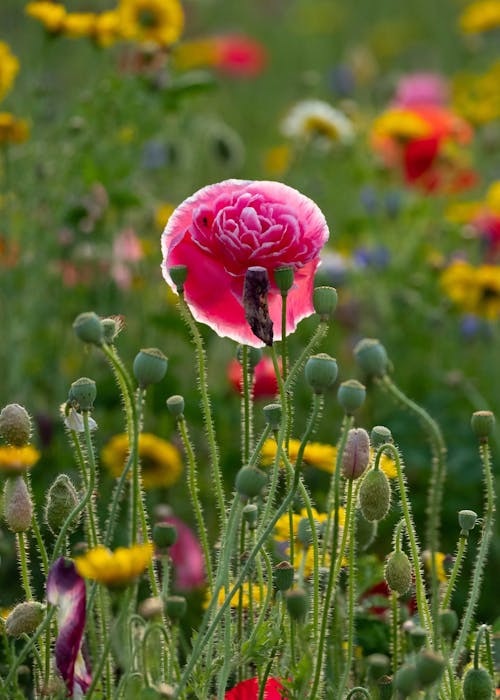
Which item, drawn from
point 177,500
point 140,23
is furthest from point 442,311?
point 140,23

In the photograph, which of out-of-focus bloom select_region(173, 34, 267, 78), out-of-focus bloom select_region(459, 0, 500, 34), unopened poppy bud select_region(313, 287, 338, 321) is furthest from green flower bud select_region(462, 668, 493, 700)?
out-of-focus bloom select_region(173, 34, 267, 78)

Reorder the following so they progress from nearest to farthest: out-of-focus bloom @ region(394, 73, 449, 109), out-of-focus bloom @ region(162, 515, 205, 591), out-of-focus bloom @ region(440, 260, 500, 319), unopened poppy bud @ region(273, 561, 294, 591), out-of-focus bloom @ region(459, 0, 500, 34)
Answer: unopened poppy bud @ region(273, 561, 294, 591)
out-of-focus bloom @ region(162, 515, 205, 591)
out-of-focus bloom @ region(440, 260, 500, 319)
out-of-focus bloom @ region(459, 0, 500, 34)
out-of-focus bloom @ region(394, 73, 449, 109)

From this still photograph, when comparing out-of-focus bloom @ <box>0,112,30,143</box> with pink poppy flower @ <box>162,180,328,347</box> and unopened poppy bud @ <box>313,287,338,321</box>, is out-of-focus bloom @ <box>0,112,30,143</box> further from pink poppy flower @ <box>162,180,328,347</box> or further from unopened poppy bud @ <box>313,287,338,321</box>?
unopened poppy bud @ <box>313,287,338,321</box>

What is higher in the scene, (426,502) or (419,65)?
(419,65)

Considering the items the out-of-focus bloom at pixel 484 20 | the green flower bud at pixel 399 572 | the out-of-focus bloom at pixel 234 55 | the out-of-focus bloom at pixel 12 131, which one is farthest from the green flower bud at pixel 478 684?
the out-of-focus bloom at pixel 234 55

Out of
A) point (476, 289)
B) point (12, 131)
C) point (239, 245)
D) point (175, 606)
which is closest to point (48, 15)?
point (12, 131)

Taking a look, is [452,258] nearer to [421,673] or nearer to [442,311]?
[442,311]

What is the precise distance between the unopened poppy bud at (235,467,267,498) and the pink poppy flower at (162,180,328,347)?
9.6 inches

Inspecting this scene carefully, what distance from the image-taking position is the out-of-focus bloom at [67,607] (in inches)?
40.2

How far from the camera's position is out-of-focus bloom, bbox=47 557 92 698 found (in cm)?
102

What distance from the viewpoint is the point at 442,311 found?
265cm

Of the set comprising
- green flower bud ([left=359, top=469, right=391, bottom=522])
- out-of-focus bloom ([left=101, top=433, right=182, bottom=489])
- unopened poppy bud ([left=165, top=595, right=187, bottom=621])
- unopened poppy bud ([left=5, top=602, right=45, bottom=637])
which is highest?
green flower bud ([left=359, top=469, right=391, bottom=522])

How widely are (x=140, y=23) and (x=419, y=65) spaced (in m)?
4.05

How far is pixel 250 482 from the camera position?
926 millimetres
